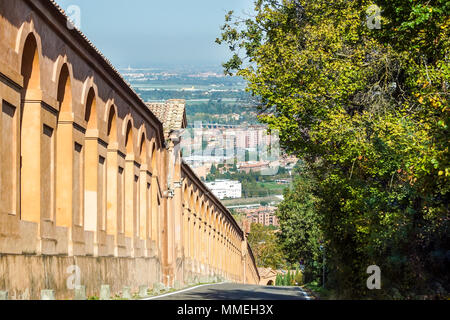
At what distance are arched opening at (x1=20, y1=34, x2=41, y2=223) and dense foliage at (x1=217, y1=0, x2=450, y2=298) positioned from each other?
860cm

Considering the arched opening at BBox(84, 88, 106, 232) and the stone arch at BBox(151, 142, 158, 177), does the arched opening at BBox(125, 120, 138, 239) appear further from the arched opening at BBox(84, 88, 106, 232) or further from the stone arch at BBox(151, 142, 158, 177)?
the arched opening at BBox(84, 88, 106, 232)

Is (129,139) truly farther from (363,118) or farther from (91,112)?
(363,118)

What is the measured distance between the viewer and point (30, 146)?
2030 centimetres

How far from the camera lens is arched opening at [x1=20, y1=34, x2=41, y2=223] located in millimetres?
20172

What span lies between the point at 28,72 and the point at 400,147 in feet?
34.9

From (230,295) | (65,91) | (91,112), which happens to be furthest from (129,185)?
(65,91)

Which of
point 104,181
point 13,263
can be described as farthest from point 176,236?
point 13,263

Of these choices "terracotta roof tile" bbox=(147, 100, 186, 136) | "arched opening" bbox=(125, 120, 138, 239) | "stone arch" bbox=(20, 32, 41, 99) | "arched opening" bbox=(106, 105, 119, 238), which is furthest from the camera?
"terracotta roof tile" bbox=(147, 100, 186, 136)

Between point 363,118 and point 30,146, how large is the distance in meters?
12.9

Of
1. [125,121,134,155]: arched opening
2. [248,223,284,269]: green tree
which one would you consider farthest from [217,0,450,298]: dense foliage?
[248,223,284,269]: green tree

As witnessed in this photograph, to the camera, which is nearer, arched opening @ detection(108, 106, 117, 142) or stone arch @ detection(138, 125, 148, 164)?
arched opening @ detection(108, 106, 117, 142)

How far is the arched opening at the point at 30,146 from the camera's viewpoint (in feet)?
66.2

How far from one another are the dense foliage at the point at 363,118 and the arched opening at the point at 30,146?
28.2 feet
